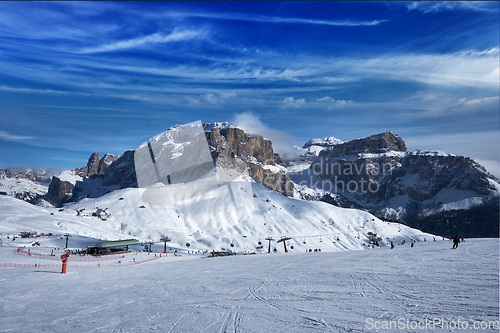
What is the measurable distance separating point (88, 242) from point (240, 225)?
6467cm

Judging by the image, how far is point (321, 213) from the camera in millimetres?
132375

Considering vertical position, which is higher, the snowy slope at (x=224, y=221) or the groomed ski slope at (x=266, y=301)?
the groomed ski slope at (x=266, y=301)

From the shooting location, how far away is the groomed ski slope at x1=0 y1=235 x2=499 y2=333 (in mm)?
9758

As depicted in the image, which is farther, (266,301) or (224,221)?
(224,221)

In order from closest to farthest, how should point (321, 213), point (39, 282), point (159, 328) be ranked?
point (159, 328) < point (39, 282) < point (321, 213)

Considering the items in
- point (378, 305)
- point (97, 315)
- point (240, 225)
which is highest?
point (378, 305)

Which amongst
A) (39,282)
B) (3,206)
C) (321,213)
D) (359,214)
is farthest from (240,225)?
(39,282)

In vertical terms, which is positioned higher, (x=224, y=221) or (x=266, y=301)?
(x=266, y=301)

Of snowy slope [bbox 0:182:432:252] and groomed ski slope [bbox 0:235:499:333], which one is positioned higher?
groomed ski slope [bbox 0:235:499:333]

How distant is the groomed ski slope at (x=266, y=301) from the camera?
9.76 metres

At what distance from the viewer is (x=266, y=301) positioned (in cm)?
1272

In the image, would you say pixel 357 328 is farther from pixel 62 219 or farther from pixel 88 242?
pixel 62 219

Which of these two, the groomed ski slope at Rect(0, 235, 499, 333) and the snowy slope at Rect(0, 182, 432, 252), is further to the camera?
the snowy slope at Rect(0, 182, 432, 252)

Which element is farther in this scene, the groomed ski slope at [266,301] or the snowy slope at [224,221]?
the snowy slope at [224,221]
